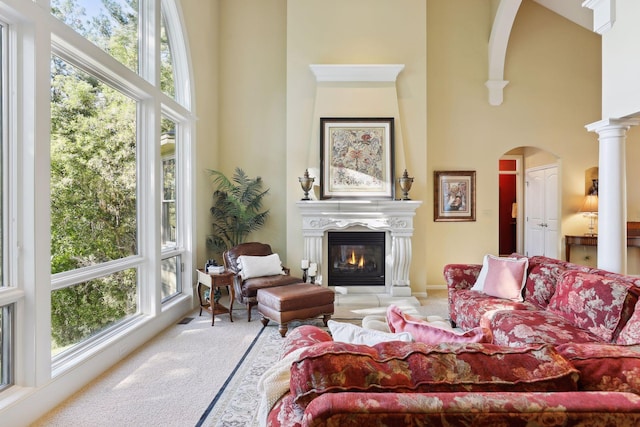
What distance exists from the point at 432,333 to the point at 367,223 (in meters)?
3.93

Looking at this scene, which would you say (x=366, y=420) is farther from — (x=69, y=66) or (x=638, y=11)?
(x=638, y=11)

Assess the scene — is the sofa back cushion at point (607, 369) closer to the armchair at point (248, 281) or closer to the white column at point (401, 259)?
the armchair at point (248, 281)

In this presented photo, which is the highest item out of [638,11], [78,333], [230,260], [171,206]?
[638,11]

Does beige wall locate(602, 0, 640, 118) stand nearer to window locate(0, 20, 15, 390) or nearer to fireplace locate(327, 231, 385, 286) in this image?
fireplace locate(327, 231, 385, 286)

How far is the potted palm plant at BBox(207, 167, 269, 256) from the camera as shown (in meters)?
5.60

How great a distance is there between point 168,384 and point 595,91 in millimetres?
7389

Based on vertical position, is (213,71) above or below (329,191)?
above

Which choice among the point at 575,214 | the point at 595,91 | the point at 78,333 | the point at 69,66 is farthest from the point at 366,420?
the point at 595,91

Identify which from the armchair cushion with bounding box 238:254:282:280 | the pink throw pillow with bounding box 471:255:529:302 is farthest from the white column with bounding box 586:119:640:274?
the armchair cushion with bounding box 238:254:282:280

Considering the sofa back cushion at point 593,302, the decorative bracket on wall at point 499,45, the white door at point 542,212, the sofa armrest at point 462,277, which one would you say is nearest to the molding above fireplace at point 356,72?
the decorative bracket on wall at point 499,45

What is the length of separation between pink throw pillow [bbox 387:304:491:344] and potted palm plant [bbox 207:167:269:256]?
4.17m

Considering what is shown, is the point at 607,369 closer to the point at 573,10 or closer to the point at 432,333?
the point at 432,333

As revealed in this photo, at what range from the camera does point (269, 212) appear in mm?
6059

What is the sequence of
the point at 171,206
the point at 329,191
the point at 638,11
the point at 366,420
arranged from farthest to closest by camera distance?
the point at 329,191 → the point at 171,206 → the point at 638,11 → the point at 366,420
